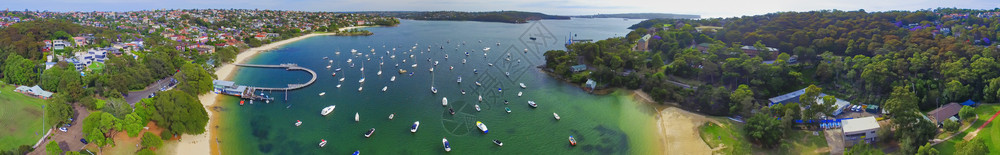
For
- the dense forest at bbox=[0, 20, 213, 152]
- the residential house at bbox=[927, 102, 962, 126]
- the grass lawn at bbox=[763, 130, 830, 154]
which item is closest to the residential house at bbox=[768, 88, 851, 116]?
the residential house at bbox=[927, 102, 962, 126]

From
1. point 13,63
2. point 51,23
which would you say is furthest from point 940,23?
point 51,23

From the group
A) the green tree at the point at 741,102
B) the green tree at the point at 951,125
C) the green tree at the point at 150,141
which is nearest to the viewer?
the green tree at the point at 150,141

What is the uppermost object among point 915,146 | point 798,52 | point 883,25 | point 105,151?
point 883,25

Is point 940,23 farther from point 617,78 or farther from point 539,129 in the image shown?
point 539,129

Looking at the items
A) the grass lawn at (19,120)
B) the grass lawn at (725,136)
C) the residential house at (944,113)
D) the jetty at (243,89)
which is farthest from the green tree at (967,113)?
the grass lawn at (19,120)

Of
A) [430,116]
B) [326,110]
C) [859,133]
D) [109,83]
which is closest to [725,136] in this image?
[859,133]

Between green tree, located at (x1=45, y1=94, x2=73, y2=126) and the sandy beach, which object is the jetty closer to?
the sandy beach

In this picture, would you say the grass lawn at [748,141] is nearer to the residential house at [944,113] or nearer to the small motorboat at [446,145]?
the residential house at [944,113]
